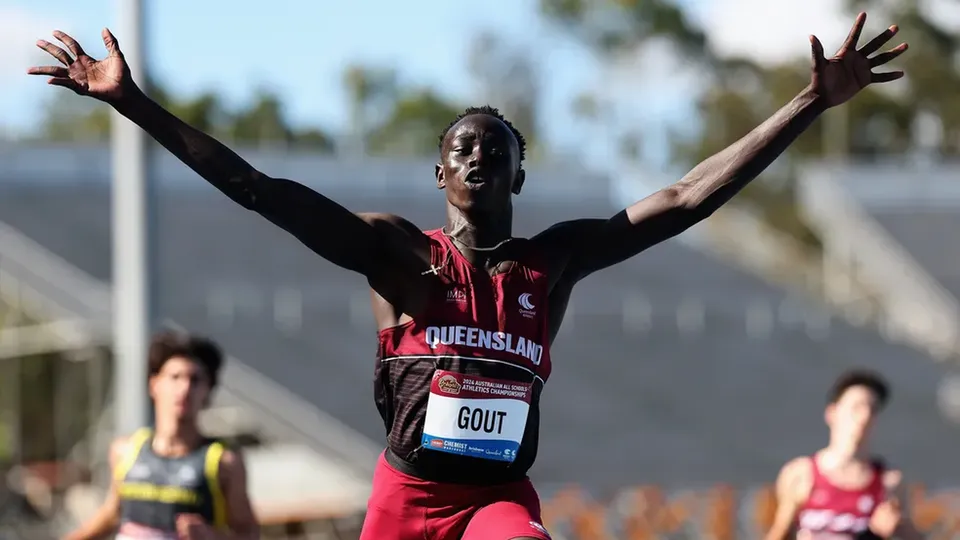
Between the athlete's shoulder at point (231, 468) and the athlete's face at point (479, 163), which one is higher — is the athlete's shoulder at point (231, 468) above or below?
below

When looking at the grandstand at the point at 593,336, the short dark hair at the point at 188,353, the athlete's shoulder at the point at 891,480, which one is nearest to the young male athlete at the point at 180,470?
the short dark hair at the point at 188,353

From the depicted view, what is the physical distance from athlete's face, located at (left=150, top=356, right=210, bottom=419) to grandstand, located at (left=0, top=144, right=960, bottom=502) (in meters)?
12.3

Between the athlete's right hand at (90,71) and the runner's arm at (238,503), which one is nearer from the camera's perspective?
the athlete's right hand at (90,71)

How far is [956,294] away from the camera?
33000mm

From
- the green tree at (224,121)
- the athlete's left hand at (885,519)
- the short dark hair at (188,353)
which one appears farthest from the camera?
the green tree at (224,121)

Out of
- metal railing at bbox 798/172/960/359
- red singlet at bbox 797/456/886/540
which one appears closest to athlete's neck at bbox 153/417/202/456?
red singlet at bbox 797/456/886/540

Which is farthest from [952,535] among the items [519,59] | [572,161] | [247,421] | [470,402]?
[519,59]

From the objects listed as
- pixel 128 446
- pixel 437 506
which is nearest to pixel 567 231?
pixel 437 506

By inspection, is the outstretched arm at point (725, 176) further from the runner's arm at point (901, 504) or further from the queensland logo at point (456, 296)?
the runner's arm at point (901, 504)

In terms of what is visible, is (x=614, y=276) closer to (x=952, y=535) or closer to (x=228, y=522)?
(x=952, y=535)

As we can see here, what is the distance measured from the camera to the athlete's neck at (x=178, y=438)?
6133 mm

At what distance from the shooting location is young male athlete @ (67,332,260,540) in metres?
6.02

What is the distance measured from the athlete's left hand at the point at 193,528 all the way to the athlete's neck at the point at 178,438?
28cm

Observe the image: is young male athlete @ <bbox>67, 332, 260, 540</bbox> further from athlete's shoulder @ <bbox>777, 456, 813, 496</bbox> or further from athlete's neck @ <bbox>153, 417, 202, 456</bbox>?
athlete's shoulder @ <bbox>777, 456, 813, 496</bbox>
